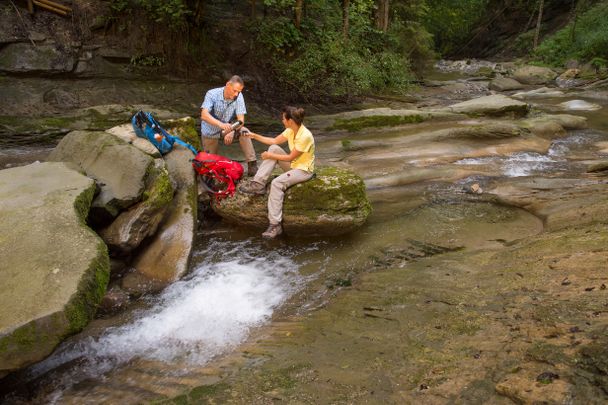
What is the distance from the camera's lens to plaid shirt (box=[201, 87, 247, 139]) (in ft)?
22.0

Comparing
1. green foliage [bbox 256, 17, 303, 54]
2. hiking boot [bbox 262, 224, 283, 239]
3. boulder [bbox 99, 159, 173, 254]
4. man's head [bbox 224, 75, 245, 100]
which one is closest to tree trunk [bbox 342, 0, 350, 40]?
green foliage [bbox 256, 17, 303, 54]

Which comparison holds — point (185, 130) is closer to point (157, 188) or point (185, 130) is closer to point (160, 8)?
point (157, 188)

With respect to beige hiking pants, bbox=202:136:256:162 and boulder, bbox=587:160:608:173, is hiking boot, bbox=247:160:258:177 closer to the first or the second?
beige hiking pants, bbox=202:136:256:162

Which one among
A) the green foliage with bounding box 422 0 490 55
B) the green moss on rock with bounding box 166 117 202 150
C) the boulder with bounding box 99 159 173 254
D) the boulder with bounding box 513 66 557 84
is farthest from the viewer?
the green foliage with bounding box 422 0 490 55

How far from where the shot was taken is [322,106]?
14992mm

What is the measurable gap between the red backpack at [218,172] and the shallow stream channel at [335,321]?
0.54 m

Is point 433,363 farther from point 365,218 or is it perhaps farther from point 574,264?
point 365,218

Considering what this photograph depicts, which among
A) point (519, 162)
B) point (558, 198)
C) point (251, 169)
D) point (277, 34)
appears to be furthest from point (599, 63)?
point (251, 169)

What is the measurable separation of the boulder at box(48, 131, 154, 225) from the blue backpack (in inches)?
17.4

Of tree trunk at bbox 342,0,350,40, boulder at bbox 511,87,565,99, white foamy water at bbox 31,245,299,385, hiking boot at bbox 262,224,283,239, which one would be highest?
tree trunk at bbox 342,0,350,40

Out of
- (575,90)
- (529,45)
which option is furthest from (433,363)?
(529,45)

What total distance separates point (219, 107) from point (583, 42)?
25.6 meters

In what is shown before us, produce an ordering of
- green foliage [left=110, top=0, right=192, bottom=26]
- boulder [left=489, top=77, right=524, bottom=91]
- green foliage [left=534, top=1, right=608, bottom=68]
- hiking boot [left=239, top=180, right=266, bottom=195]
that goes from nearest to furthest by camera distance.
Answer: hiking boot [left=239, top=180, right=266, bottom=195]
green foliage [left=110, top=0, right=192, bottom=26]
boulder [left=489, top=77, right=524, bottom=91]
green foliage [left=534, top=1, right=608, bottom=68]

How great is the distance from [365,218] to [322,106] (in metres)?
9.32
